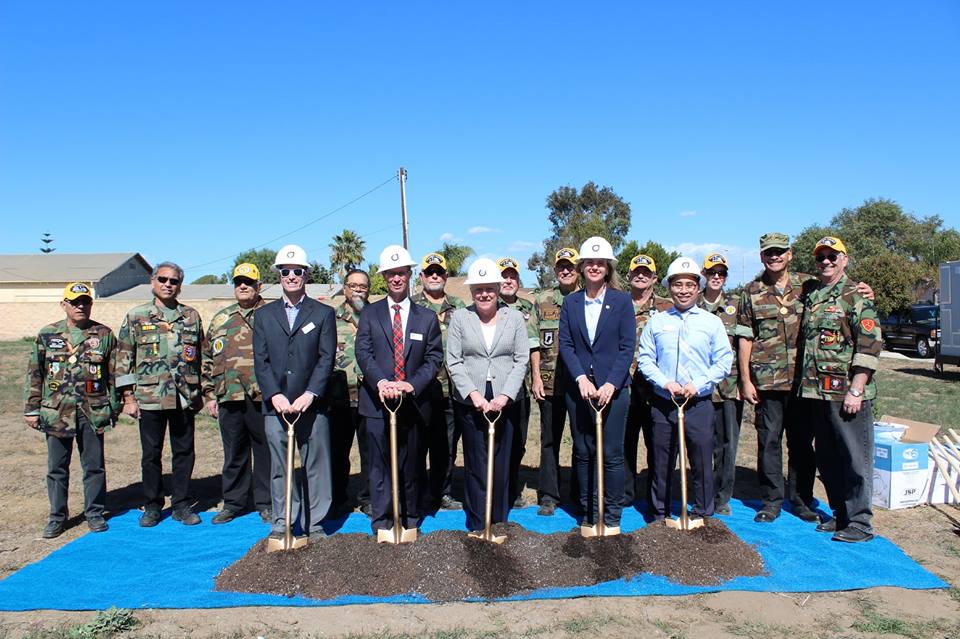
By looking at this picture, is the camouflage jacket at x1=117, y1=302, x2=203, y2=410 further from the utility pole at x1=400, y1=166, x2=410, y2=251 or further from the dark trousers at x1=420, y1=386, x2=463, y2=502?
the utility pole at x1=400, y1=166, x2=410, y2=251

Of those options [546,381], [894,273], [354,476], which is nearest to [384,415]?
[546,381]

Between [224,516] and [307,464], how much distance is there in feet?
4.03

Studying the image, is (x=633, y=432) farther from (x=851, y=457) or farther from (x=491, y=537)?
(x=491, y=537)

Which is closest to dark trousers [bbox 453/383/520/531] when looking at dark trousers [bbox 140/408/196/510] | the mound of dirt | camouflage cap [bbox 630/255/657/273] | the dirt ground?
the mound of dirt

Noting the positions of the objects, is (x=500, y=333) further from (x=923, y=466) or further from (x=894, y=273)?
(x=894, y=273)

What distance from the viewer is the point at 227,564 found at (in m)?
4.59

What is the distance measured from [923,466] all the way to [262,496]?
5779 millimetres

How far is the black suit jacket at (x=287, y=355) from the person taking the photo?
15.7 ft

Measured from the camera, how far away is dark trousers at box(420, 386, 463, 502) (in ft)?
18.4

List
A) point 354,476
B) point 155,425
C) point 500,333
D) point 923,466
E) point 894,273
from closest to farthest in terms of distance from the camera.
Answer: point 500,333, point 155,425, point 923,466, point 354,476, point 894,273

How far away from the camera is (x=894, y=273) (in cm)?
2984

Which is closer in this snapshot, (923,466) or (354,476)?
(923,466)

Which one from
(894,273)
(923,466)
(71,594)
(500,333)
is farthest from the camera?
(894,273)

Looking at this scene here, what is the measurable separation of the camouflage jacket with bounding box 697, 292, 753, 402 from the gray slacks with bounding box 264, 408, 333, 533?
3.09 m
